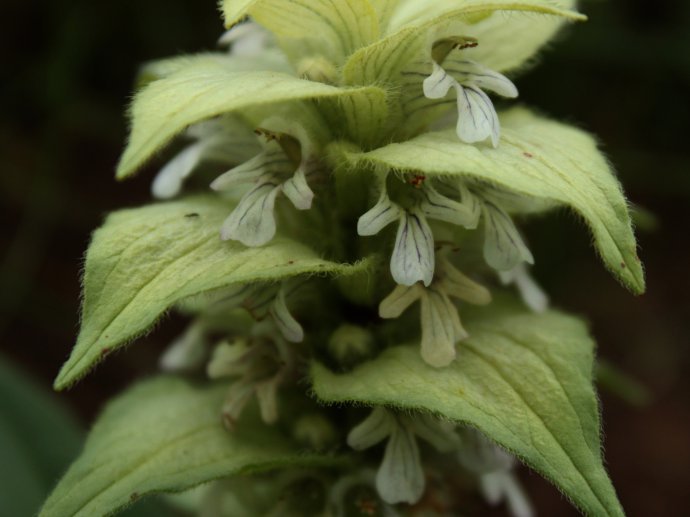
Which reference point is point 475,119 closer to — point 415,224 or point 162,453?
point 415,224

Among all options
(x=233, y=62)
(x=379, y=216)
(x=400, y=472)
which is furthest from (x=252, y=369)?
(x=233, y=62)

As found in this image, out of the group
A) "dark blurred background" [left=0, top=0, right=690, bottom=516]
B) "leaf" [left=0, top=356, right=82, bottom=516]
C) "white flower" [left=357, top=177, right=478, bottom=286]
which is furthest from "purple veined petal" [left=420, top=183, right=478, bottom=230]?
"dark blurred background" [left=0, top=0, right=690, bottom=516]

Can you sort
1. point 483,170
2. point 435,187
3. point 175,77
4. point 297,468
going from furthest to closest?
point 297,468, point 435,187, point 175,77, point 483,170

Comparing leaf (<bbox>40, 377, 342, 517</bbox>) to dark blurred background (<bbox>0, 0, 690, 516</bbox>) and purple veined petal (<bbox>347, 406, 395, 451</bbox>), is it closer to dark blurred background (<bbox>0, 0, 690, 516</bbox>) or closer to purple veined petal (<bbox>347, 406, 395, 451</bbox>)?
purple veined petal (<bbox>347, 406, 395, 451</bbox>)

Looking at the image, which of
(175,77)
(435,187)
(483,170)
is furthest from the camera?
(435,187)

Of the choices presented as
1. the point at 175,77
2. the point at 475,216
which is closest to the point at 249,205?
the point at 175,77

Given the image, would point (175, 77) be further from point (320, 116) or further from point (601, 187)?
point (601, 187)
